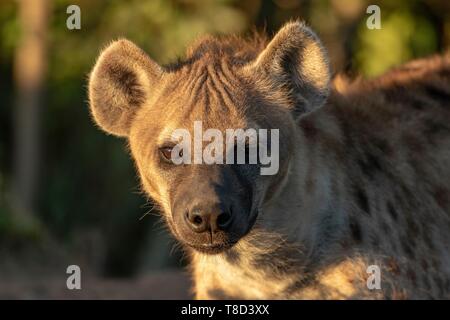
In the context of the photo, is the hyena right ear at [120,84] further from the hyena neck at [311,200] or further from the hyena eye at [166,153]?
the hyena neck at [311,200]

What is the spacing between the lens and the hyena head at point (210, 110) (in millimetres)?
4727

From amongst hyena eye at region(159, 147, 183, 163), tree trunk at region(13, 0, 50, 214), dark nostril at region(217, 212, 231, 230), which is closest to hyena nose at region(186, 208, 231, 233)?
dark nostril at region(217, 212, 231, 230)

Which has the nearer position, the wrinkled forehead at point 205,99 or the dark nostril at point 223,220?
the dark nostril at point 223,220

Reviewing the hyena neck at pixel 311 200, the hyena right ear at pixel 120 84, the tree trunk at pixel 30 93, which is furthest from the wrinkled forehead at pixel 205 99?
the tree trunk at pixel 30 93

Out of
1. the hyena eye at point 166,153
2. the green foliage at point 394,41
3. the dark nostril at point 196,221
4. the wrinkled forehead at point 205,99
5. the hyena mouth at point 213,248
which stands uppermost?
the green foliage at point 394,41

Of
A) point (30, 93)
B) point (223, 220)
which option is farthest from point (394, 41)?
point (223, 220)

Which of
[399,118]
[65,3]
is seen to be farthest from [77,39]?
[399,118]

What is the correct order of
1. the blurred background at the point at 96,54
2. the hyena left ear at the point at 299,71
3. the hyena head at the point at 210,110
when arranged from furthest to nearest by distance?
the blurred background at the point at 96,54, the hyena left ear at the point at 299,71, the hyena head at the point at 210,110

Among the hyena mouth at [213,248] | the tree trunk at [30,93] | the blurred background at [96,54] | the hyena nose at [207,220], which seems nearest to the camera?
the hyena nose at [207,220]

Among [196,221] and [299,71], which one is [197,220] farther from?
[299,71]

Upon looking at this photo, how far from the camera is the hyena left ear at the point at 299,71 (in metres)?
5.13

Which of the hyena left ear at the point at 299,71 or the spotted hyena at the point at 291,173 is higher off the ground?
the hyena left ear at the point at 299,71

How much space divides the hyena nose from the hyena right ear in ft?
2.64

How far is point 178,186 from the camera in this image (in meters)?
4.82
